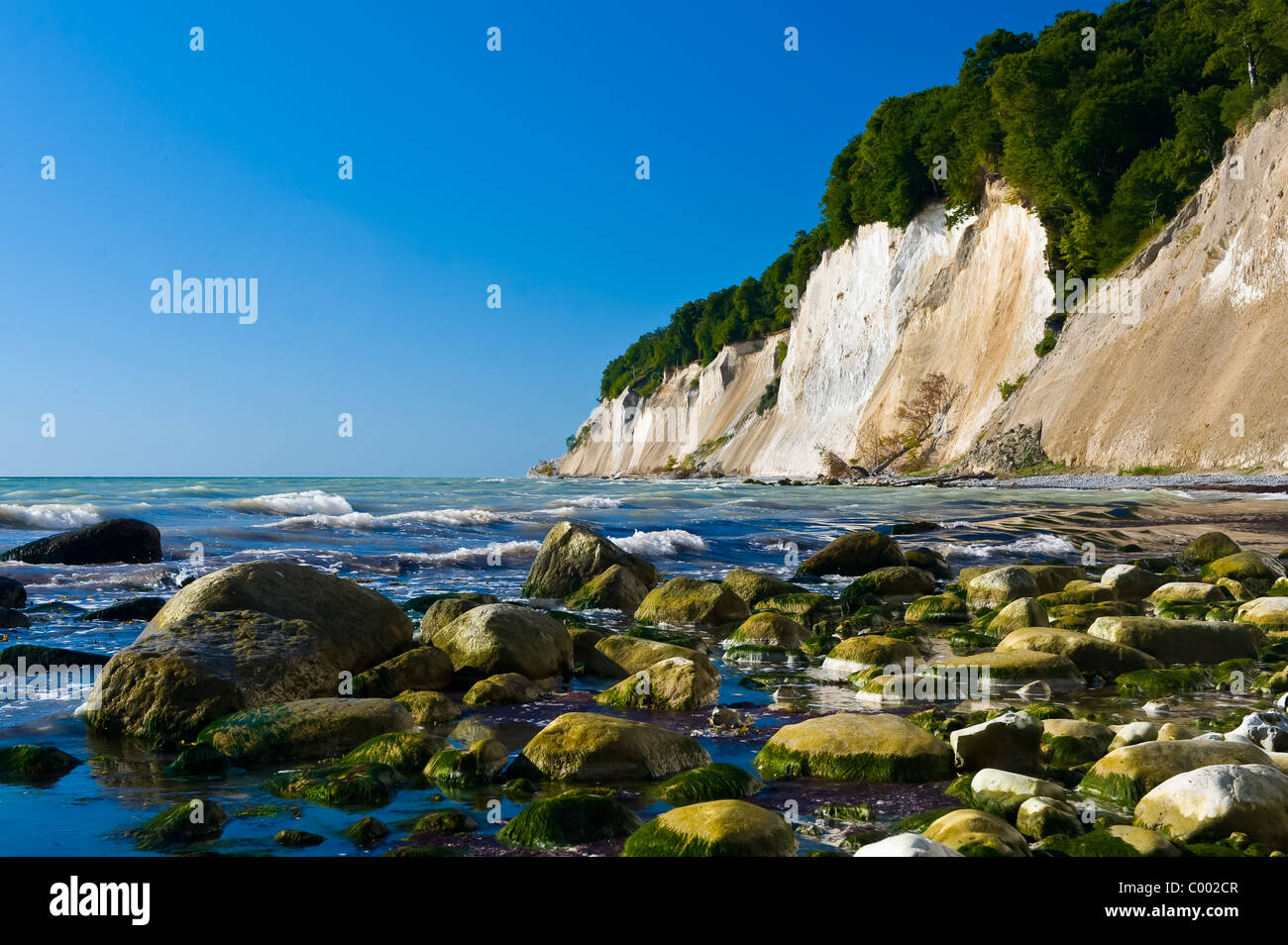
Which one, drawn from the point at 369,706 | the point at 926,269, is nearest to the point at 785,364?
the point at 926,269

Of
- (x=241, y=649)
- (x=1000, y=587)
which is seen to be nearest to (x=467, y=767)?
(x=241, y=649)

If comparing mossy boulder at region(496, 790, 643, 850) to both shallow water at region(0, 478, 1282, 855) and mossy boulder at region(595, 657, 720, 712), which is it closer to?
shallow water at region(0, 478, 1282, 855)

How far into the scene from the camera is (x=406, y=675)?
876cm

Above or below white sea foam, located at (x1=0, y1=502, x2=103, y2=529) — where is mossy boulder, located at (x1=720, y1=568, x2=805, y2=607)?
below

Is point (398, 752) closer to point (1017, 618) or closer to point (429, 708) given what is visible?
point (429, 708)

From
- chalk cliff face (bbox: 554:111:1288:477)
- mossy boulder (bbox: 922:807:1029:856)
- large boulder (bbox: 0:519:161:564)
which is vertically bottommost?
mossy boulder (bbox: 922:807:1029:856)

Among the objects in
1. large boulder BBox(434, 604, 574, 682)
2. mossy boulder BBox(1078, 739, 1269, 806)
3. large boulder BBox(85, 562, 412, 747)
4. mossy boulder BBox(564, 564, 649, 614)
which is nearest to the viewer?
mossy boulder BBox(1078, 739, 1269, 806)

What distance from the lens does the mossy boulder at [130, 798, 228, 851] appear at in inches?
189

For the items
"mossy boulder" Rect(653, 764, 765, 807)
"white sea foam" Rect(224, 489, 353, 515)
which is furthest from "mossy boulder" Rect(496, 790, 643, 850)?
"white sea foam" Rect(224, 489, 353, 515)

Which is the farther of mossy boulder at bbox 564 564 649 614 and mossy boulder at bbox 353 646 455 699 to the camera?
mossy boulder at bbox 564 564 649 614

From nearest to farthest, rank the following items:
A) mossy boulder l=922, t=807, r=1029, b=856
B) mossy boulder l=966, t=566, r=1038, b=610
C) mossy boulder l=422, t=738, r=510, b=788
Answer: mossy boulder l=922, t=807, r=1029, b=856
mossy boulder l=422, t=738, r=510, b=788
mossy boulder l=966, t=566, r=1038, b=610

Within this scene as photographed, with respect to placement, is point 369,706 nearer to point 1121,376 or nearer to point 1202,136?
point 1121,376

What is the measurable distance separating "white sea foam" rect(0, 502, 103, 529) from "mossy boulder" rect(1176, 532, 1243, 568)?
27.1 meters

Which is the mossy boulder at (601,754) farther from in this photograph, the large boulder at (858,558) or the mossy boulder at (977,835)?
the large boulder at (858,558)
